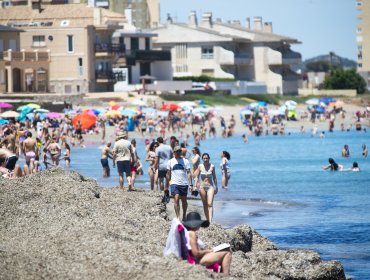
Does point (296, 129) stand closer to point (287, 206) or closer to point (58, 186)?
Answer: point (287, 206)

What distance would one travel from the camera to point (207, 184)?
22031 mm

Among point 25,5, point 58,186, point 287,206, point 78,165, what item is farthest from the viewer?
point 25,5

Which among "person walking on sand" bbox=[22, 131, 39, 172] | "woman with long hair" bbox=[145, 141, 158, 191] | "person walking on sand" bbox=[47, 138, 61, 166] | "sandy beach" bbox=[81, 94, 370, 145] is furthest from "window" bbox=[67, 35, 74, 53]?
"woman with long hair" bbox=[145, 141, 158, 191]

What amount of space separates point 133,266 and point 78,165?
2931 cm

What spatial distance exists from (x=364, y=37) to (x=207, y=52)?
3950 cm

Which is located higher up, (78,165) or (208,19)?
(208,19)

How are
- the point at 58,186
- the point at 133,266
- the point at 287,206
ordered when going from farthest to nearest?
the point at 287,206
the point at 58,186
the point at 133,266

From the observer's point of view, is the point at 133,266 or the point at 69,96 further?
the point at 69,96

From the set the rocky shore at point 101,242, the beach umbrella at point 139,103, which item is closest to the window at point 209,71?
the beach umbrella at point 139,103

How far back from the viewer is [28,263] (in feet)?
46.5

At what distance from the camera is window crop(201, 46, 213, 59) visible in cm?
10475

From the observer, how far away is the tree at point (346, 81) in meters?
114

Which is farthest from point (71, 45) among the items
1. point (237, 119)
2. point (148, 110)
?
point (148, 110)

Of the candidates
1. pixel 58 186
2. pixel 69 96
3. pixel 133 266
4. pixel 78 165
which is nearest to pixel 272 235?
pixel 58 186
